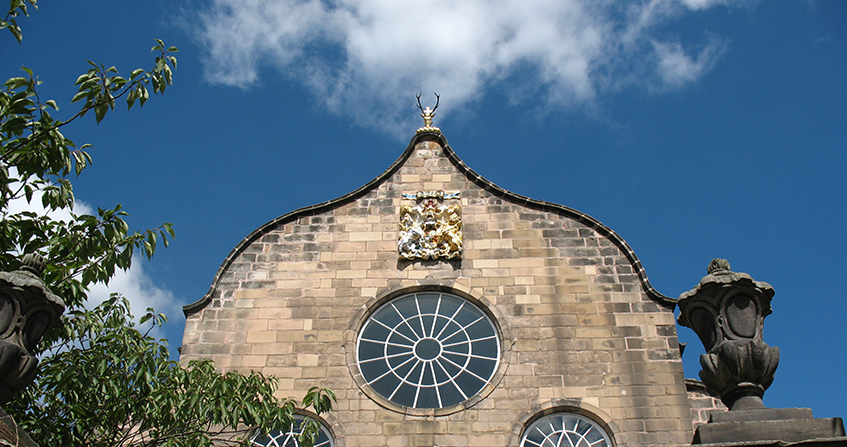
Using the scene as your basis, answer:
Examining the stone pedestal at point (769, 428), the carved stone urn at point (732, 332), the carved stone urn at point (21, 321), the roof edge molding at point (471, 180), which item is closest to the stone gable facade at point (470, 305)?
the roof edge molding at point (471, 180)

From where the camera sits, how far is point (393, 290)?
1462cm

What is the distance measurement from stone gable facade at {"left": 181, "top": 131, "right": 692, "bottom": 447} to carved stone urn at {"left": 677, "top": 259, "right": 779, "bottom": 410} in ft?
13.8

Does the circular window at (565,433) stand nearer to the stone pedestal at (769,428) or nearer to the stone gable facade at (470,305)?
the stone gable facade at (470,305)

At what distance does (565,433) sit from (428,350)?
277 cm

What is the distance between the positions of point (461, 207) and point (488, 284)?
1.94 metres

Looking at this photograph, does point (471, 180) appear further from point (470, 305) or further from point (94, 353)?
point (94, 353)

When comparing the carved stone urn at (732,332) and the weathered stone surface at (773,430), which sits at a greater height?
the carved stone urn at (732,332)

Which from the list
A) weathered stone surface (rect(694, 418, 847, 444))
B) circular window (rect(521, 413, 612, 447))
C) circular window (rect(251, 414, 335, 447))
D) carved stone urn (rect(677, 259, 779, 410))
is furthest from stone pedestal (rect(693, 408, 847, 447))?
circular window (rect(251, 414, 335, 447))

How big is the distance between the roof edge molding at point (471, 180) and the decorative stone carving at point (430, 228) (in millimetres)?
733

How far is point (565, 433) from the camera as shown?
507 inches

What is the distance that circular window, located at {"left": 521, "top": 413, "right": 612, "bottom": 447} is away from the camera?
12734 mm

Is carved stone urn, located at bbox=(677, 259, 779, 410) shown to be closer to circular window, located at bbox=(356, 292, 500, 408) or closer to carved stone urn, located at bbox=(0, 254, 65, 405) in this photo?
circular window, located at bbox=(356, 292, 500, 408)

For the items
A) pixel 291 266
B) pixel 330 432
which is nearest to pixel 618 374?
pixel 330 432

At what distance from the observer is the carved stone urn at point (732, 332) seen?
8.55 metres
